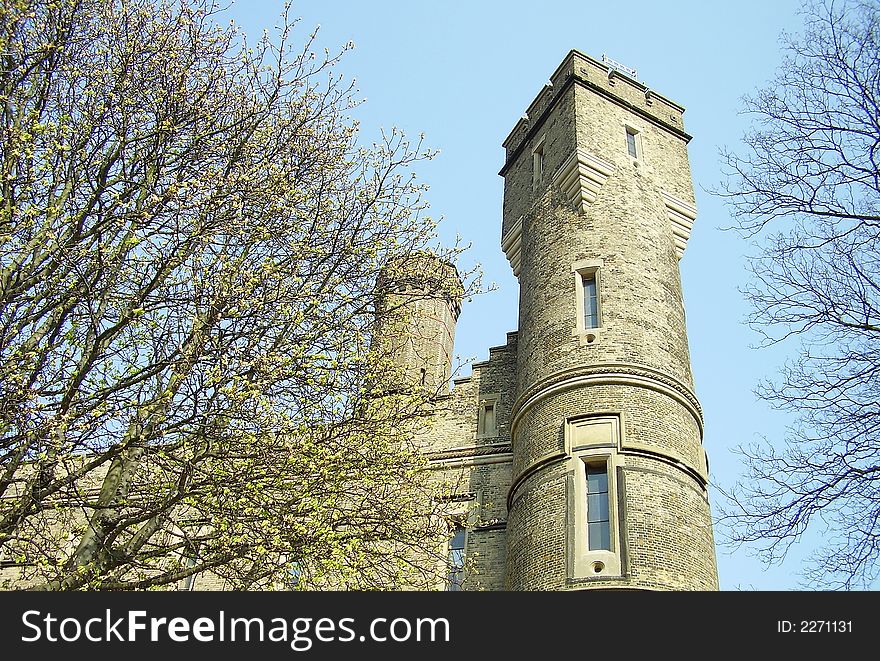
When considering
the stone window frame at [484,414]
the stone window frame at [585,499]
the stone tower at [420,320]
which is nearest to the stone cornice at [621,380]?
the stone window frame at [585,499]

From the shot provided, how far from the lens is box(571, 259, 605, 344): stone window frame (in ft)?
51.9

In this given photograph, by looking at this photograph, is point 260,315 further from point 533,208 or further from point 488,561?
point 533,208

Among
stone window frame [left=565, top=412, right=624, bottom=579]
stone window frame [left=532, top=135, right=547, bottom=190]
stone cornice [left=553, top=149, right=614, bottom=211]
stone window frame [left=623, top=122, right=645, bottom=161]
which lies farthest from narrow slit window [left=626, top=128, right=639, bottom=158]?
stone window frame [left=565, top=412, right=624, bottom=579]

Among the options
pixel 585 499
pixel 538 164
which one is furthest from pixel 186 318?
pixel 538 164

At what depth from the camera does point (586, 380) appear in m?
15.2

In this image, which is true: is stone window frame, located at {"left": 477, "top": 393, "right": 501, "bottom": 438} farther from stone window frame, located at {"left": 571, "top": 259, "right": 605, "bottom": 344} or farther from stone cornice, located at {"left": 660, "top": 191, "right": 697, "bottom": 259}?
stone cornice, located at {"left": 660, "top": 191, "right": 697, "bottom": 259}

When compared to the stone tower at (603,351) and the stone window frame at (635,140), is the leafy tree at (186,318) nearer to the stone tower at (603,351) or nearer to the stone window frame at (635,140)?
the stone tower at (603,351)

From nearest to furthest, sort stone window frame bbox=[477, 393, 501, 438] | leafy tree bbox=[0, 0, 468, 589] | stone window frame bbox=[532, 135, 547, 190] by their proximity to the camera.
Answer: leafy tree bbox=[0, 0, 468, 589]
stone window frame bbox=[477, 393, 501, 438]
stone window frame bbox=[532, 135, 547, 190]

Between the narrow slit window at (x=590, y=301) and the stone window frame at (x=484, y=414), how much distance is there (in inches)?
119

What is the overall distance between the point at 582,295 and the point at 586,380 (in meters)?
2.06

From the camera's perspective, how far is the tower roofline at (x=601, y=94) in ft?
64.6

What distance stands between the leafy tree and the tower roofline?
29.2ft

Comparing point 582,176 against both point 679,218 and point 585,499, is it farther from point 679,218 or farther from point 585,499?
point 585,499
